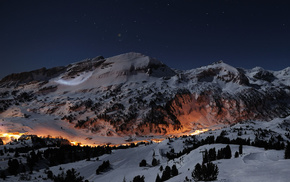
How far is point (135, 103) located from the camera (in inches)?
2057

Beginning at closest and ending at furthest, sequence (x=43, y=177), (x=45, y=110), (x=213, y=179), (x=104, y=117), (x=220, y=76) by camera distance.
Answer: (x=213, y=179) → (x=43, y=177) → (x=104, y=117) → (x=45, y=110) → (x=220, y=76)

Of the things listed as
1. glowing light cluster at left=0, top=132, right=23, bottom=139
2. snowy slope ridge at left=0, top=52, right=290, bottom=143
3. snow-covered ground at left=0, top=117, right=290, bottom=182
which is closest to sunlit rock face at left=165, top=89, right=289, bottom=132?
snowy slope ridge at left=0, top=52, right=290, bottom=143

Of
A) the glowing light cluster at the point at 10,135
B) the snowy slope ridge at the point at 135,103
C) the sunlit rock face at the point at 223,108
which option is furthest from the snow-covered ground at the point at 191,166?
the glowing light cluster at the point at 10,135

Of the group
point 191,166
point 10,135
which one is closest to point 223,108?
point 191,166

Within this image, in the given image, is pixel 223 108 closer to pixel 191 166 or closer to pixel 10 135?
pixel 191 166

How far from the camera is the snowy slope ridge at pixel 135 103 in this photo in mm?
Result: 44938

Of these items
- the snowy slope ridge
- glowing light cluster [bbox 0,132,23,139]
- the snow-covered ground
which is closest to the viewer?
the snow-covered ground

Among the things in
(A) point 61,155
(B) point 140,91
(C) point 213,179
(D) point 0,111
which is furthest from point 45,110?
(C) point 213,179

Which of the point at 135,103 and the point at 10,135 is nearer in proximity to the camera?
the point at 10,135

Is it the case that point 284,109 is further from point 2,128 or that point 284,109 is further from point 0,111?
point 0,111

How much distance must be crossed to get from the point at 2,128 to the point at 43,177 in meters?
34.1

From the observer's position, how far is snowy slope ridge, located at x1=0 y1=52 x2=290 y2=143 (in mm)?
44938

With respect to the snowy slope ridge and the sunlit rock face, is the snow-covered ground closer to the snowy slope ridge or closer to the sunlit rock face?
the snowy slope ridge

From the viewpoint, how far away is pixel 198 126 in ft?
163
